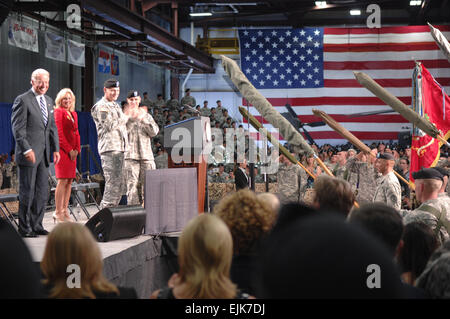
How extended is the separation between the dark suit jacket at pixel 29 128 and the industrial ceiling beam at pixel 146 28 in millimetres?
5478

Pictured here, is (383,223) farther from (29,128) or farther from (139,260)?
(29,128)

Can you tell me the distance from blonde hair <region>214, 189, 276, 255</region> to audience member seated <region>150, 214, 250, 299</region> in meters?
0.65

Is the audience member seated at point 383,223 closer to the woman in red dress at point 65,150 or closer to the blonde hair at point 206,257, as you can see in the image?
the blonde hair at point 206,257

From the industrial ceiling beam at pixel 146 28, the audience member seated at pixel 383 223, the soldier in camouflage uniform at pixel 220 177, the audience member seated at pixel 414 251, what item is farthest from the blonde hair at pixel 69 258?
the soldier in camouflage uniform at pixel 220 177

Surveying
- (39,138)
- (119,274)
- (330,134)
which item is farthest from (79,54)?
(119,274)

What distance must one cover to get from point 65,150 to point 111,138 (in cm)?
52

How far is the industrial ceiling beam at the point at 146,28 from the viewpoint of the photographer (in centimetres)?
1145

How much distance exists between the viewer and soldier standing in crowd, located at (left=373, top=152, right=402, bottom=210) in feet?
17.7

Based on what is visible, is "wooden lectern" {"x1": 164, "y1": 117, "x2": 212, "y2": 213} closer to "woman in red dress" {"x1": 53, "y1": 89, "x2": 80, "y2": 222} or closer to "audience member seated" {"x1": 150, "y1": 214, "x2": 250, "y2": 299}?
"woman in red dress" {"x1": 53, "y1": 89, "x2": 80, "y2": 222}

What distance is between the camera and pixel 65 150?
246 inches
